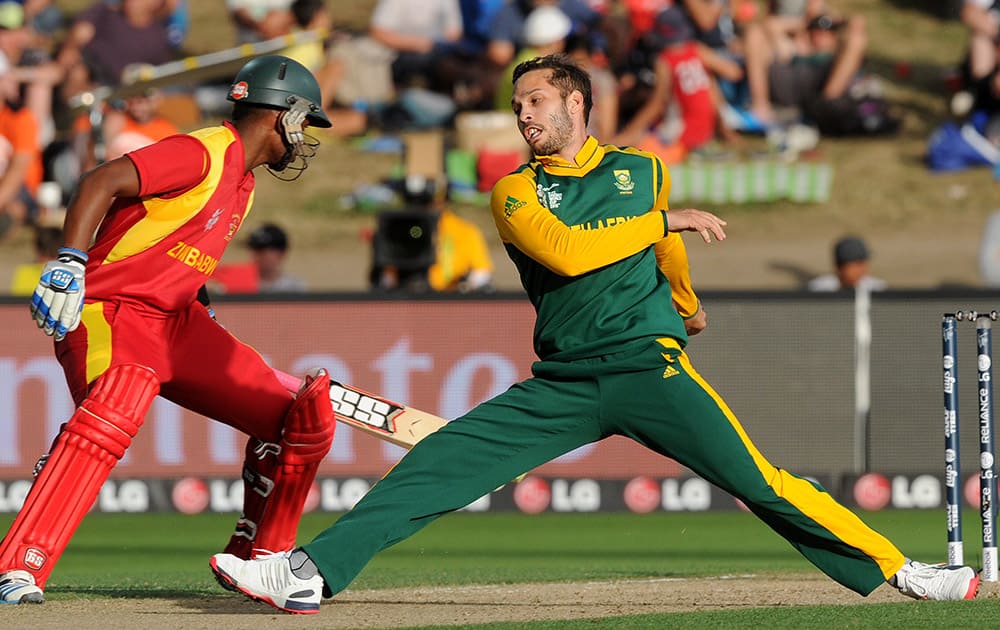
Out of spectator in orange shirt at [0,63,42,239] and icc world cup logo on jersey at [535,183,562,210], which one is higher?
spectator in orange shirt at [0,63,42,239]

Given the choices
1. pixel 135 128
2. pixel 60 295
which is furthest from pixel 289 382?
pixel 135 128

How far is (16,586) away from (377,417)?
5.79 feet

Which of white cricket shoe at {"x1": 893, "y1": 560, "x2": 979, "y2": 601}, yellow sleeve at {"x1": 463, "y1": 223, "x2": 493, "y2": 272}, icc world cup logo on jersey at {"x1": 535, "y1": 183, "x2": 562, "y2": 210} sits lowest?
white cricket shoe at {"x1": 893, "y1": 560, "x2": 979, "y2": 601}

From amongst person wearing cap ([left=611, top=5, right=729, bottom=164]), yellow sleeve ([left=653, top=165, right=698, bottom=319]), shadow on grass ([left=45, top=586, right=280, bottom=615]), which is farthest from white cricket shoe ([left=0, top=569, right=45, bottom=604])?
person wearing cap ([left=611, top=5, right=729, bottom=164])

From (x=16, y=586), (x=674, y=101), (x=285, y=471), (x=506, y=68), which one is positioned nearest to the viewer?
(x=16, y=586)

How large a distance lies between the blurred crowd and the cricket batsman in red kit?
10233 mm

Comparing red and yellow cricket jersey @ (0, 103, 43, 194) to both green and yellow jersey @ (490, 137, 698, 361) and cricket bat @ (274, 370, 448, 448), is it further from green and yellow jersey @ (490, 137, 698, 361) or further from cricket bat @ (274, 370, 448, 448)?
green and yellow jersey @ (490, 137, 698, 361)

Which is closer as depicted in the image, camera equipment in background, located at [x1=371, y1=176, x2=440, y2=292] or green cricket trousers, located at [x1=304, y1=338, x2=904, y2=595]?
green cricket trousers, located at [x1=304, y1=338, x2=904, y2=595]

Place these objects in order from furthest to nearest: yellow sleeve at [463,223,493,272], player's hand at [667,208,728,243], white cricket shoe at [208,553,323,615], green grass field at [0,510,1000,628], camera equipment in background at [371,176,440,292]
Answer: yellow sleeve at [463,223,493,272] < camera equipment in background at [371,176,440,292] < green grass field at [0,510,1000,628] < white cricket shoe at [208,553,323,615] < player's hand at [667,208,728,243]

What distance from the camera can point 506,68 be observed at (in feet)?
61.8

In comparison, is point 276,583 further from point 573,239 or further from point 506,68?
point 506,68

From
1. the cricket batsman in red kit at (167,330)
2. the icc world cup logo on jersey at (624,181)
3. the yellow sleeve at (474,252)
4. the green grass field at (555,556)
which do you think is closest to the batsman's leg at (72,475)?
the cricket batsman in red kit at (167,330)

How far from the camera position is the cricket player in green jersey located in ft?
21.4

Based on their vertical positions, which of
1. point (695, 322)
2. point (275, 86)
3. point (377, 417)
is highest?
point (275, 86)
